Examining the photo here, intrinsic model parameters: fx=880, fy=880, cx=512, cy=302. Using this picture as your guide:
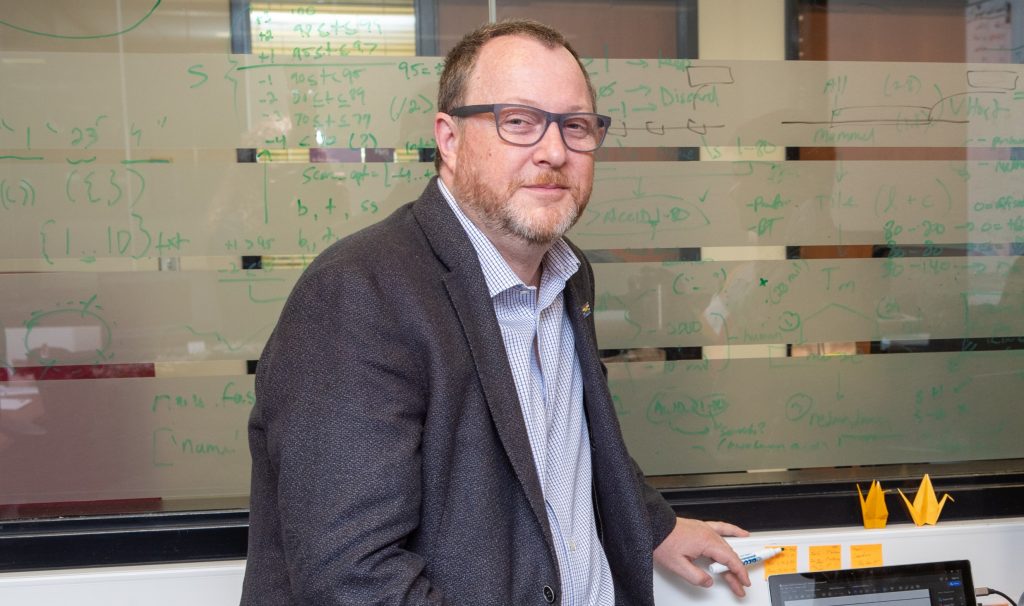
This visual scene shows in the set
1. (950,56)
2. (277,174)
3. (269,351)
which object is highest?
(950,56)

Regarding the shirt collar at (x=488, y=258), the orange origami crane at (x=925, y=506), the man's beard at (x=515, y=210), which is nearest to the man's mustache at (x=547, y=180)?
the man's beard at (x=515, y=210)

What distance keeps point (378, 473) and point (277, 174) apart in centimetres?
112

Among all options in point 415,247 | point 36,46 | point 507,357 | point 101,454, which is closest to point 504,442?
point 507,357

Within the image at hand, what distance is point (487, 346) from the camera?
1.27 meters

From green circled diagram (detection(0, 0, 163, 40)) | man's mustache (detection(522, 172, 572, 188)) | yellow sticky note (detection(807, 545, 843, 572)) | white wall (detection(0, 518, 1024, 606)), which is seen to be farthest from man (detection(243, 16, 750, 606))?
green circled diagram (detection(0, 0, 163, 40))

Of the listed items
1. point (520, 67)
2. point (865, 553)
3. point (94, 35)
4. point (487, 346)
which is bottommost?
point (865, 553)

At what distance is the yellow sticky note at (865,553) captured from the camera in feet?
6.36

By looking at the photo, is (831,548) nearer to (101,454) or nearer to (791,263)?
(791,263)

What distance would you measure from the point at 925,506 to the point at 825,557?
0.99 ft

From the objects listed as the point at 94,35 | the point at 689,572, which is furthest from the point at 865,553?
the point at 94,35

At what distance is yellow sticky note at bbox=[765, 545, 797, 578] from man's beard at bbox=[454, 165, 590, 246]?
964 mm

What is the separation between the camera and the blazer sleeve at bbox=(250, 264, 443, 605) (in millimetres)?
1096

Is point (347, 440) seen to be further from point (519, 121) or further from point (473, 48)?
point (473, 48)

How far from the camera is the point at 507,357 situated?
1305 mm
